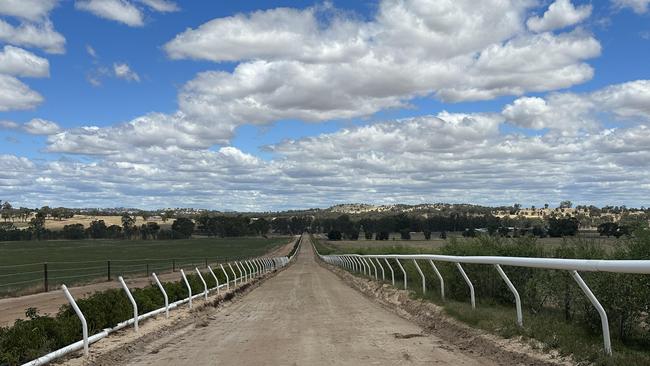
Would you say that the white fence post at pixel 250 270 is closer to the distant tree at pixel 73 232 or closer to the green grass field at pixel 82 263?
the green grass field at pixel 82 263

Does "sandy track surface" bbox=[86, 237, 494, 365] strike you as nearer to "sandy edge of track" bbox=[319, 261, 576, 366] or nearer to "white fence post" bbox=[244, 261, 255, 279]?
"sandy edge of track" bbox=[319, 261, 576, 366]

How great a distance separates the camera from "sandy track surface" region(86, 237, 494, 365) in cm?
863

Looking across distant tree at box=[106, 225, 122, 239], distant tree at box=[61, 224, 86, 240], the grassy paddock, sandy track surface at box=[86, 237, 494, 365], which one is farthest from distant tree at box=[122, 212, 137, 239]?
the grassy paddock

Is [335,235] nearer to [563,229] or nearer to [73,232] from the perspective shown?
[73,232]

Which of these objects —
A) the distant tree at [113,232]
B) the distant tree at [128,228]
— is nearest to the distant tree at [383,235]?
the distant tree at [128,228]

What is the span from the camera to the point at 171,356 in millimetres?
9461

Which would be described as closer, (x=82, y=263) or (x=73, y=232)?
(x=82, y=263)

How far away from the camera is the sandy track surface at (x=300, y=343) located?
8633mm

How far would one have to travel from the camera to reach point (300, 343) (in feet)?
33.4

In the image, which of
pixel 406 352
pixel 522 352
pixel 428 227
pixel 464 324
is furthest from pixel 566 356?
pixel 428 227

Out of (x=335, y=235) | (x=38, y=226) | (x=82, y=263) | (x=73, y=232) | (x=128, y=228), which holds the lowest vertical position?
(x=82, y=263)

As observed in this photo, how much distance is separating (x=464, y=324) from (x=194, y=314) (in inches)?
307

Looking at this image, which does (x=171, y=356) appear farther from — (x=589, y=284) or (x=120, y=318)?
(x=589, y=284)

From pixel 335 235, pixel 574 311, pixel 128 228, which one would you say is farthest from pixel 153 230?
pixel 574 311
